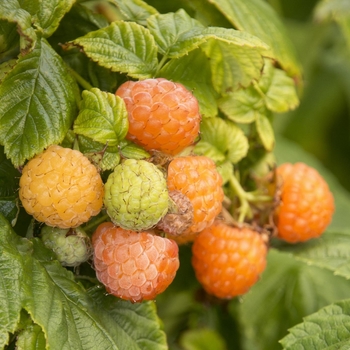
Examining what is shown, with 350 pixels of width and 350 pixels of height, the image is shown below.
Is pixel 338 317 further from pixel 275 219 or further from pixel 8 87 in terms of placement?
pixel 8 87

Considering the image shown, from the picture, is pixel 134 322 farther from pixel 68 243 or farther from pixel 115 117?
pixel 115 117

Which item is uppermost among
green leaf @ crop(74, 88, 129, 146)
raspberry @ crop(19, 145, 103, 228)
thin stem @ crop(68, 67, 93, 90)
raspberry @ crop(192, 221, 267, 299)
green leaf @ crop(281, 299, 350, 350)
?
green leaf @ crop(74, 88, 129, 146)

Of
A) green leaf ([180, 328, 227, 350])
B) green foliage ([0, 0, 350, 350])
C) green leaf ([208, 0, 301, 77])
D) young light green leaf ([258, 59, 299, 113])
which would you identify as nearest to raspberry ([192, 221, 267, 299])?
green foliage ([0, 0, 350, 350])

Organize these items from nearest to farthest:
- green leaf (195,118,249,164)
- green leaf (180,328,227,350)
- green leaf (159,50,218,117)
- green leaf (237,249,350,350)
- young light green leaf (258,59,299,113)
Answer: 1. green leaf (159,50,218,117)
2. green leaf (195,118,249,164)
3. young light green leaf (258,59,299,113)
4. green leaf (237,249,350,350)
5. green leaf (180,328,227,350)

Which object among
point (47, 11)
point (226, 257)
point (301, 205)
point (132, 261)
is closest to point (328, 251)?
point (301, 205)

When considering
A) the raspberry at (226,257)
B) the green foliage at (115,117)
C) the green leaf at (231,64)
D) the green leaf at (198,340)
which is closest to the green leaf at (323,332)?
the green foliage at (115,117)

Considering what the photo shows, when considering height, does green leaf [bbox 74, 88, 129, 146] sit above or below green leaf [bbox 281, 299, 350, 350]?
above

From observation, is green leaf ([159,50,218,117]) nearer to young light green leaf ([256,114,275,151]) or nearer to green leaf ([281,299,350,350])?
young light green leaf ([256,114,275,151])
